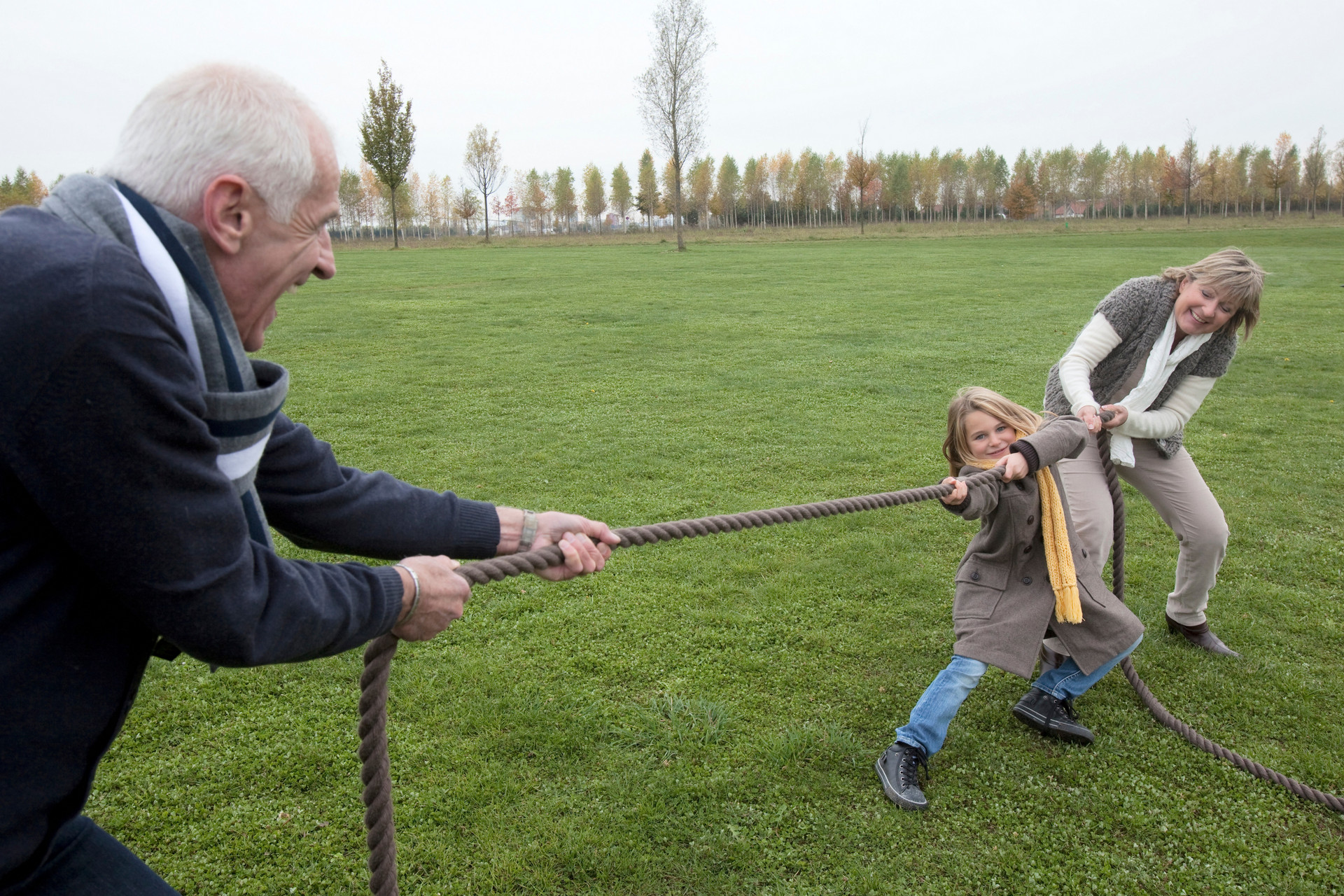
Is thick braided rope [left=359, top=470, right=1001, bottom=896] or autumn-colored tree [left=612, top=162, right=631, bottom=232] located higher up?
autumn-colored tree [left=612, top=162, right=631, bottom=232]

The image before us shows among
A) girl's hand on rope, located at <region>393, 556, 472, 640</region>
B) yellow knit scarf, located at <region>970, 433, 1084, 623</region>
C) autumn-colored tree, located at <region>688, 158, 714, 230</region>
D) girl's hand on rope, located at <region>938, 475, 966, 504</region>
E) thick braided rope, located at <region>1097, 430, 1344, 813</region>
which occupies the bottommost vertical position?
thick braided rope, located at <region>1097, 430, 1344, 813</region>

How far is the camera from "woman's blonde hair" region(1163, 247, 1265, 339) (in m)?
3.97

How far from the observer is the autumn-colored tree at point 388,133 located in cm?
4750

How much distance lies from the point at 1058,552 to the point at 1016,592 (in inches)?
9.6

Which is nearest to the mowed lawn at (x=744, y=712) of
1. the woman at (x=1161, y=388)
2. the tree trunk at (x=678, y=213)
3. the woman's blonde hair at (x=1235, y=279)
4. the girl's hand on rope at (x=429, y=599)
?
the woman at (x=1161, y=388)

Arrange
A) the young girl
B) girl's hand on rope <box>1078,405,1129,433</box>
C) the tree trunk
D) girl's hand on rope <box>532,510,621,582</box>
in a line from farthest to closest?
the tree trunk
girl's hand on rope <box>1078,405,1129,433</box>
the young girl
girl's hand on rope <box>532,510,621,582</box>

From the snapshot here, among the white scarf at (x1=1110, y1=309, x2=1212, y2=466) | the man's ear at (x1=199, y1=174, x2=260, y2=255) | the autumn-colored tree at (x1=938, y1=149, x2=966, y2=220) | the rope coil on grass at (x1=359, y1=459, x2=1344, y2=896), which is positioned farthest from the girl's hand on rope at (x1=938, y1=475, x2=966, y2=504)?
the autumn-colored tree at (x1=938, y1=149, x2=966, y2=220)

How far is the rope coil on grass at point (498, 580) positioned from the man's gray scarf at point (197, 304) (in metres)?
0.55

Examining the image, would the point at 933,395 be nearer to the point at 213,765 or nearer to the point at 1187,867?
the point at 1187,867

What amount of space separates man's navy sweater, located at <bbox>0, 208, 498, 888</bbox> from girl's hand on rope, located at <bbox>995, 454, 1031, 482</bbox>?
2585 millimetres

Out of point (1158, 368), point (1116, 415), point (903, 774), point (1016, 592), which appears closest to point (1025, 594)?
point (1016, 592)

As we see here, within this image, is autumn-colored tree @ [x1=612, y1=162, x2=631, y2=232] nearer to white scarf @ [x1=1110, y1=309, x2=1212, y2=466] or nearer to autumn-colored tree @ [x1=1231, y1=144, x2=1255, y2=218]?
autumn-colored tree @ [x1=1231, y1=144, x2=1255, y2=218]

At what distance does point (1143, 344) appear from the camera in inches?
168

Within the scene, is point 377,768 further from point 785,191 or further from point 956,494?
point 785,191
